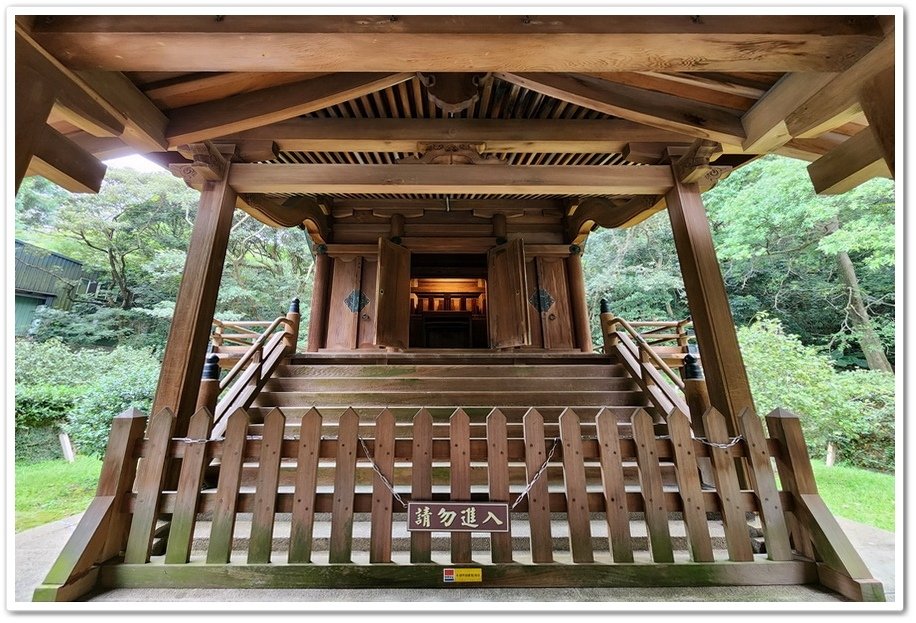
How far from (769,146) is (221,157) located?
4536 mm

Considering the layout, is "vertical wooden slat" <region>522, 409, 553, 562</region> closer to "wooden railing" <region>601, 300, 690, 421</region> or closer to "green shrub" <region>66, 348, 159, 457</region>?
"wooden railing" <region>601, 300, 690, 421</region>

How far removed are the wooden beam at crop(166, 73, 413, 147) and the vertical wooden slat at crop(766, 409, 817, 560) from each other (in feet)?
11.5

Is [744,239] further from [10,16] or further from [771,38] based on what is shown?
[10,16]

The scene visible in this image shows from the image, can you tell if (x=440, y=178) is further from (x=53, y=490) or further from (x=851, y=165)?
(x=53, y=490)

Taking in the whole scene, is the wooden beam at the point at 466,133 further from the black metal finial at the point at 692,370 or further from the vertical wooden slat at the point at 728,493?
the vertical wooden slat at the point at 728,493

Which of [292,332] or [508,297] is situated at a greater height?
[508,297]

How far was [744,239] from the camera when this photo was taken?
10.6 metres

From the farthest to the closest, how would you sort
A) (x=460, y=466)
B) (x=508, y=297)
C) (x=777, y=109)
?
1. (x=508, y=297)
2. (x=777, y=109)
3. (x=460, y=466)

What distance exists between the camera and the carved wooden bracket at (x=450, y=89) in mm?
2576

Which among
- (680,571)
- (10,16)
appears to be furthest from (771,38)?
(10,16)

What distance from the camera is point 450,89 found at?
8.55 feet

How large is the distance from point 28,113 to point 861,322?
16.4 metres

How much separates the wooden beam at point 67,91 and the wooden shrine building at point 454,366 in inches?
0.5

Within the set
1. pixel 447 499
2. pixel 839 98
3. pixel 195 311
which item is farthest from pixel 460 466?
pixel 839 98
